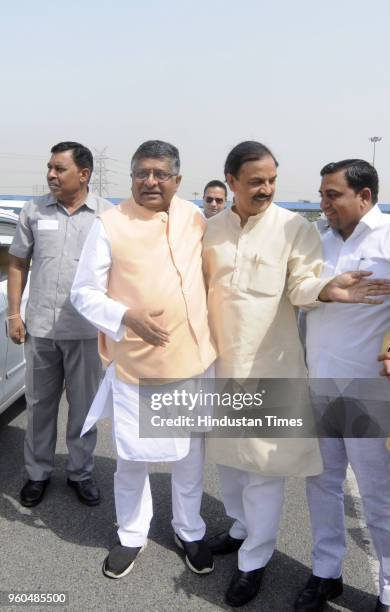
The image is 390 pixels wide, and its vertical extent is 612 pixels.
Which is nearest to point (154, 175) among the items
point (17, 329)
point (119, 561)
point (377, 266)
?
point (377, 266)

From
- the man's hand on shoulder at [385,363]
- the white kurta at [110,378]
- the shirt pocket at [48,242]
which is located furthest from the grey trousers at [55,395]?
the man's hand on shoulder at [385,363]

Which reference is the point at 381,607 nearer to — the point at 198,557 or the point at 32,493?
the point at 198,557

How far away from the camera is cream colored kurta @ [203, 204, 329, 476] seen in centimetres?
219

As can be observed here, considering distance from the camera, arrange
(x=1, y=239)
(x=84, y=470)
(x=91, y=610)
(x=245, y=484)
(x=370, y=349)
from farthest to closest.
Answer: (x=1, y=239) < (x=84, y=470) < (x=245, y=484) < (x=91, y=610) < (x=370, y=349)

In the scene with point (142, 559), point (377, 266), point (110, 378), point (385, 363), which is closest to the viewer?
Answer: point (385, 363)

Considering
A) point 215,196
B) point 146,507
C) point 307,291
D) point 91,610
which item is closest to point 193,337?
point 307,291

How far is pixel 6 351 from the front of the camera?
3.59m

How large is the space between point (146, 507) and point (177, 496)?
16 centimetres

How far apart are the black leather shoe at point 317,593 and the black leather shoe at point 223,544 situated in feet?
1.48

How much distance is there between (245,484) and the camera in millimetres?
2473

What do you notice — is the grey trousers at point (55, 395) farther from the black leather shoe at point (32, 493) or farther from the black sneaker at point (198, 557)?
the black sneaker at point (198, 557)

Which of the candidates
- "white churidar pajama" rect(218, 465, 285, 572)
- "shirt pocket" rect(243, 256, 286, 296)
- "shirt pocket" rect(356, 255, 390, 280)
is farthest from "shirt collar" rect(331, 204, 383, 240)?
"white churidar pajama" rect(218, 465, 285, 572)

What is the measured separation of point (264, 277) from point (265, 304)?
0.36 feet

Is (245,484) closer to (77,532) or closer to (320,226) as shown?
(77,532)
